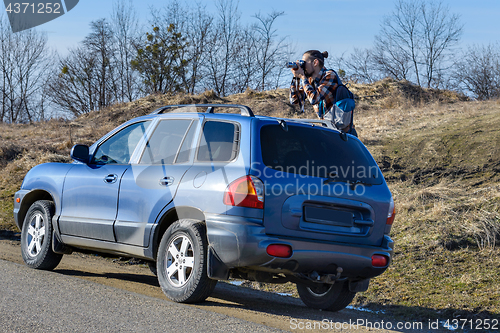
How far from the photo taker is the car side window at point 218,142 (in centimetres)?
459

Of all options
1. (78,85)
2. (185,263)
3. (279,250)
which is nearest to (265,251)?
(279,250)

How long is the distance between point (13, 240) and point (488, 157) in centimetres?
954

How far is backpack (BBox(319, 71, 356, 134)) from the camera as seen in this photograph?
6.66m

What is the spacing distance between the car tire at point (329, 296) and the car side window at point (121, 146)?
2.48m

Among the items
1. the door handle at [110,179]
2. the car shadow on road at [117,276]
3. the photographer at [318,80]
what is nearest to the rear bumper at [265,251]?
the door handle at [110,179]

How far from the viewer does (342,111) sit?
6.66 metres

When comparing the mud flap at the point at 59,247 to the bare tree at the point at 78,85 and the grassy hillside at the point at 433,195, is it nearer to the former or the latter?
the grassy hillside at the point at 433,195

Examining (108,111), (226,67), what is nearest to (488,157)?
(108,111)

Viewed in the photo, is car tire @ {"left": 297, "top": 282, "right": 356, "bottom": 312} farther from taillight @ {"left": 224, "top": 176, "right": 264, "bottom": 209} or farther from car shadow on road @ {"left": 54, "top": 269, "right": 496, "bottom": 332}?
taillight @ {"left": 224, "top": 176, "right": 264, "bottom": 209}

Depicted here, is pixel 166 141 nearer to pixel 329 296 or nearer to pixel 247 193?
pixel 247 193

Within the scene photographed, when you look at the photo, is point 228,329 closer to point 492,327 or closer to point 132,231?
point 132,231

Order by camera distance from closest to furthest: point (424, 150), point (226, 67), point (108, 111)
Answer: point (424, 150) → point (108, 111) → point (226, 67)

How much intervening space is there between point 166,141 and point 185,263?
4.40ft

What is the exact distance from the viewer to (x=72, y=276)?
583 centimetres
